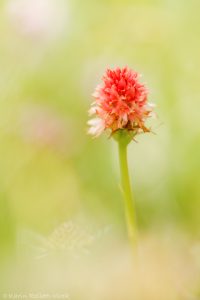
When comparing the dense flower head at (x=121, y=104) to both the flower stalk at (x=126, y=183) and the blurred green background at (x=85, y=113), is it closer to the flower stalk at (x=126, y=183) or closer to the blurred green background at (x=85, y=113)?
the flower stalk at (x=126, y=183)

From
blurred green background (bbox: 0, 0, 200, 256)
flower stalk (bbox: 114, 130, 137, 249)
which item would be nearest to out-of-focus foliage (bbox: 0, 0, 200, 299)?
blurred green background (bbox: 0, 0, 200, 256)

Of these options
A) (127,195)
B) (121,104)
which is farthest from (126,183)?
(121,104)

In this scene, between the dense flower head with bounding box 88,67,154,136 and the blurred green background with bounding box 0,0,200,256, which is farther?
the blurred green background with bounding box 0,0,200,256

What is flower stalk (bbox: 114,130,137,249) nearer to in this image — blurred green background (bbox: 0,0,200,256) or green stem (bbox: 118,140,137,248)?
green stem (bbox: 118,140,137,248)

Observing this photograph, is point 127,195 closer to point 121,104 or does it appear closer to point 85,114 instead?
point 121,104

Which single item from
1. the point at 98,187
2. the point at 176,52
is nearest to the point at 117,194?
the point at 98,187
